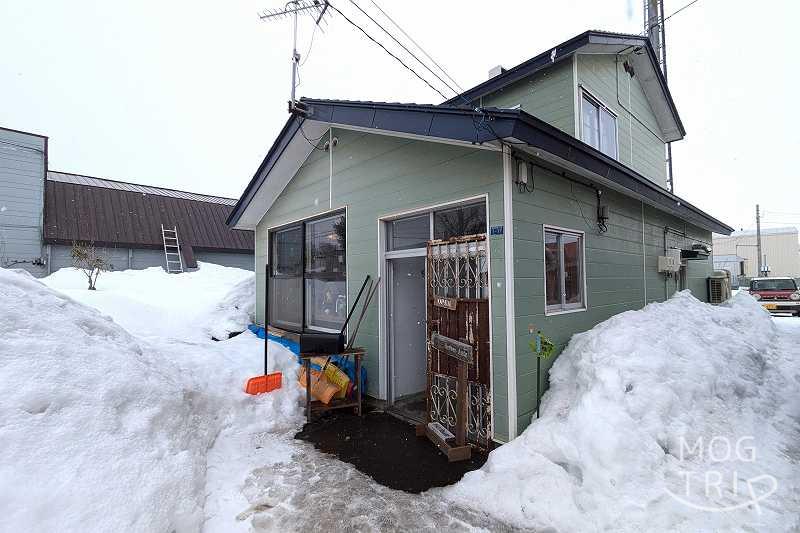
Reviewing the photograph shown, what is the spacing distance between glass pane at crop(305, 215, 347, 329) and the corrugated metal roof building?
386 inches

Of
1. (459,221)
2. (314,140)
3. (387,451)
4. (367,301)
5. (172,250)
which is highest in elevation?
(314,140)

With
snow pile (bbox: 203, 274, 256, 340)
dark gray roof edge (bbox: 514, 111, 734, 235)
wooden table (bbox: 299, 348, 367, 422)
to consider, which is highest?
dark gray roof edge (bbox: 514, 111, 734, 235)

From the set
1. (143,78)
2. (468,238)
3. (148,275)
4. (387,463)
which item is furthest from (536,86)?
(143,78)

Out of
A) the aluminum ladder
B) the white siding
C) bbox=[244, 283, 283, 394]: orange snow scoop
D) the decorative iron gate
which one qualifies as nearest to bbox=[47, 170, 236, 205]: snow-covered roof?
the aluminum ladder

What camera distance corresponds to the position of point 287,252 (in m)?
7.60

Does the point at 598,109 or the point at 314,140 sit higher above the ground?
the point at 598,109

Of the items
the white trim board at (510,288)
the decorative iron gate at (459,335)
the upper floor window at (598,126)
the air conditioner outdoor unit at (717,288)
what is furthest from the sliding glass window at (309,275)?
the air conditioner outdoor unit at (717,288)

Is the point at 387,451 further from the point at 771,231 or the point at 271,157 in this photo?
the point at 771,231

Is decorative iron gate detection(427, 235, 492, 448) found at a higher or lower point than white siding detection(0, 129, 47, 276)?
lower

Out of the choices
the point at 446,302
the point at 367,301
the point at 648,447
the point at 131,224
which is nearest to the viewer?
the point at 648,447

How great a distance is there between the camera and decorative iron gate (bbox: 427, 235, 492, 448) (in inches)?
154

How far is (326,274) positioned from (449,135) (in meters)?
3.54

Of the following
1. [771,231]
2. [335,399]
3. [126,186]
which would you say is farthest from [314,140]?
[771,231]

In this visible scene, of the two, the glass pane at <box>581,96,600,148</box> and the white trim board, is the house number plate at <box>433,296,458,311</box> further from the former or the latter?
the glass pane at <box>581,96,600,148</box>
